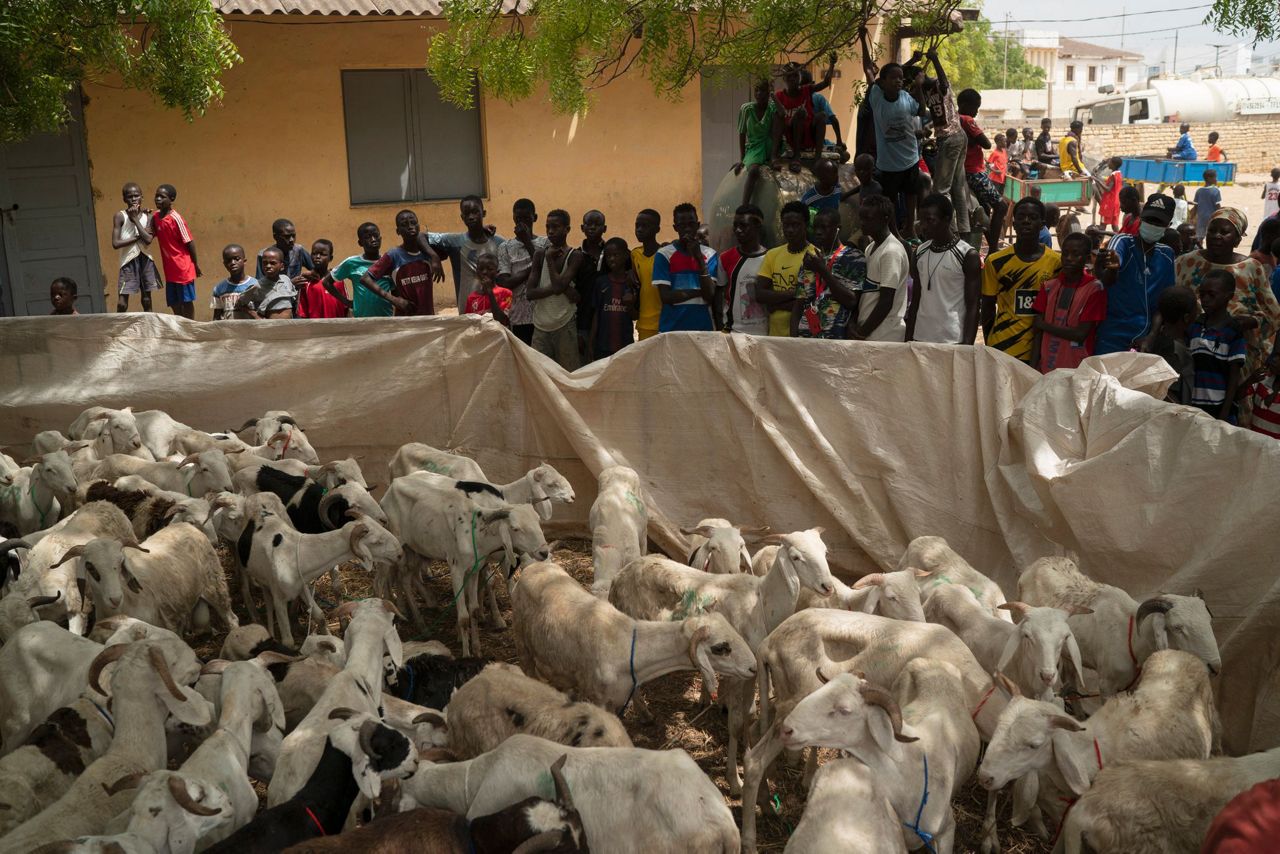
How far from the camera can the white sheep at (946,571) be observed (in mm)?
6406

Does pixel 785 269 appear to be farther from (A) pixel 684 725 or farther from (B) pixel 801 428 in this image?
(A) pixel 684 725

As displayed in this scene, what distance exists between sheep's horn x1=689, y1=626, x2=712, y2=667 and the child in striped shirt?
3.72 meters

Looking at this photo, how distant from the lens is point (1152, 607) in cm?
561

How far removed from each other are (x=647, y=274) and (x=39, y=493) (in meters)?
4.48

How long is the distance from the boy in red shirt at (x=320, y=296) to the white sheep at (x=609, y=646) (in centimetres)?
455

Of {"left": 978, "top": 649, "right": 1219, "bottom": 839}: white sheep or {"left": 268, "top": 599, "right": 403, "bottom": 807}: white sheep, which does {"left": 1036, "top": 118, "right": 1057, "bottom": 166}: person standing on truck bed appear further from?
{"left": 268, "top": 599, "right": 403, "bottom": 807}: white sheep

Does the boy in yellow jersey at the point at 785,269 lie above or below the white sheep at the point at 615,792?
above

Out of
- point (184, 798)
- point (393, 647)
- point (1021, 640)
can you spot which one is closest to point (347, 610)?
point (393, 647)

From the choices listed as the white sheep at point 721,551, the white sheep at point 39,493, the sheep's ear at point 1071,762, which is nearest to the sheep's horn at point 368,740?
the white sheep at point 721,551

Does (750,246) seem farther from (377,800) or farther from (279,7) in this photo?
(279,7)

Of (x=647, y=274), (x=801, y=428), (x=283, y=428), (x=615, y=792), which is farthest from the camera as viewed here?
(x=647, y=274)

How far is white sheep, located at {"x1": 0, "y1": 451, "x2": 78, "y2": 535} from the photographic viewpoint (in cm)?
786

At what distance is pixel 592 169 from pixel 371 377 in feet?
28.3

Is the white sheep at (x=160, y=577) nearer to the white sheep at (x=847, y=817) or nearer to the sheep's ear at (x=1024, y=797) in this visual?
the white sheep at (x=847, y=817)
